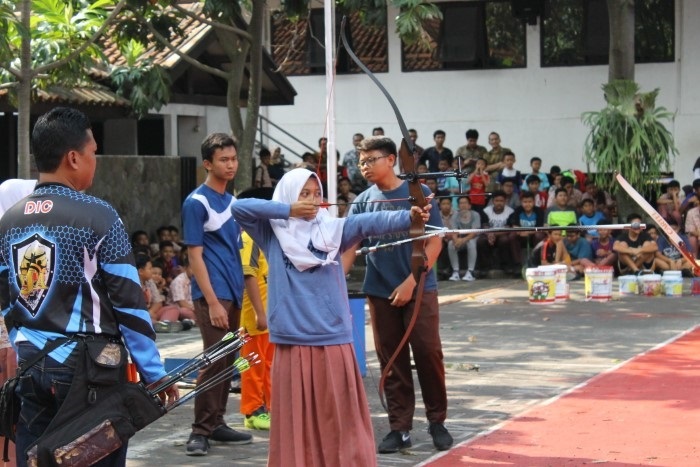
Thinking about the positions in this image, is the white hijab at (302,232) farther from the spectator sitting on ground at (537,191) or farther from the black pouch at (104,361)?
the spectator sitting on ground at (537,191)

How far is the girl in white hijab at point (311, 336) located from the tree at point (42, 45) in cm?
464

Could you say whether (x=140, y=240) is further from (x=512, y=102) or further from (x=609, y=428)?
(x=512, y=102)

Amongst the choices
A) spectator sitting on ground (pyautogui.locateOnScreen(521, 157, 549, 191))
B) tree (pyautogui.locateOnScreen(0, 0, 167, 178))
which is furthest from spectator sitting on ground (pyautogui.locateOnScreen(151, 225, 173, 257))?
spectator sitting on ground (pyautogui.locateOnScreen(521, 157, 549, 191))

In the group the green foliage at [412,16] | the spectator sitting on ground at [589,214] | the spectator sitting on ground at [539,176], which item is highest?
the green foliage at [412,16]

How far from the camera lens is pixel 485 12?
2508cm

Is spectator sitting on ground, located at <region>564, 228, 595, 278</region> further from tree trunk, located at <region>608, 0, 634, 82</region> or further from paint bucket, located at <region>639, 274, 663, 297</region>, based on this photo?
tree trunk, located at <region>608, 0, 634, 82</region>

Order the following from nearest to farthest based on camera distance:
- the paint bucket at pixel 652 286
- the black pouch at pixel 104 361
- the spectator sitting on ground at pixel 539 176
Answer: the black pouch at pixel 104 361, the paint bucket at pixel 652 286, the spectator sitting on ground at pixel 539 176

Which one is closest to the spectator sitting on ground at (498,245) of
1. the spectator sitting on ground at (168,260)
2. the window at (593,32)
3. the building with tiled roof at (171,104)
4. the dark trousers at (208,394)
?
the building with tiled roof at (171,104)

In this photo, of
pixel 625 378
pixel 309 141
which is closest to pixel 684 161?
pixel 309 141

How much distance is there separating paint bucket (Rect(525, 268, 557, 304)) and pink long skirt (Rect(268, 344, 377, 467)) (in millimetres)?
9898

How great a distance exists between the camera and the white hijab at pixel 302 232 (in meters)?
6.27

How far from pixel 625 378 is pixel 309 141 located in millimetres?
16329

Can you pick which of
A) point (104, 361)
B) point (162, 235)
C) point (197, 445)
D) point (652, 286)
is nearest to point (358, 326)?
point (197, 445)

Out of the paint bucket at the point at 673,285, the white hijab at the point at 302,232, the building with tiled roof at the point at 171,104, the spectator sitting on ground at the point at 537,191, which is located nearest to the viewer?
the white hijab at the point at 302,232
